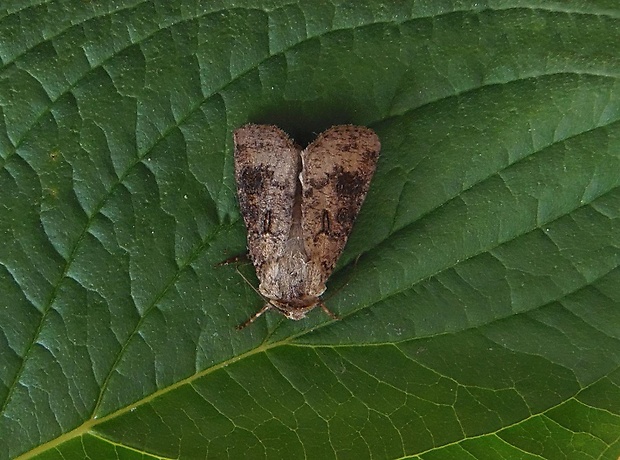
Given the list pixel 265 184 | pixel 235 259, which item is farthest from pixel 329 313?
pixel 265 184

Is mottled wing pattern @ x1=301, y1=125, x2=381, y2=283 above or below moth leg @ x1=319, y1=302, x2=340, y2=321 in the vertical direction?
above

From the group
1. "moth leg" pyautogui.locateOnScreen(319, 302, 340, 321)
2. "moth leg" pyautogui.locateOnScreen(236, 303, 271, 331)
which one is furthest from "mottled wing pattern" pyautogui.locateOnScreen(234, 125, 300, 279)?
"moth leg" pyautogui.locateOnScreen(319, 302, 340, 321)

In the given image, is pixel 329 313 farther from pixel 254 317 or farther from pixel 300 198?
pixel 300 198

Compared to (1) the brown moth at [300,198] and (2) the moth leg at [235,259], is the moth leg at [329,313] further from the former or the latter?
(2) the moth leg at [235,259]

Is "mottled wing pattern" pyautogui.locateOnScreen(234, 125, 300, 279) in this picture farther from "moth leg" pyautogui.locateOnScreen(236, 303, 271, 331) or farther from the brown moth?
"moth leg" pyautogui.locateOnScreen(236, 303, 271, 331)

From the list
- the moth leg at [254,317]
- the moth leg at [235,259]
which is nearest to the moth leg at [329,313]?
the moth leg at [254,317]

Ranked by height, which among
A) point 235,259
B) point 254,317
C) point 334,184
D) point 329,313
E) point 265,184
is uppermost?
point 265,184

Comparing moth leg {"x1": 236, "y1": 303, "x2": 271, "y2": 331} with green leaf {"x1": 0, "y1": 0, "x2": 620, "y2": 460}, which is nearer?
green leaf {"x1": 0, "y1": 0, "x2": 620, "y2": 460}
